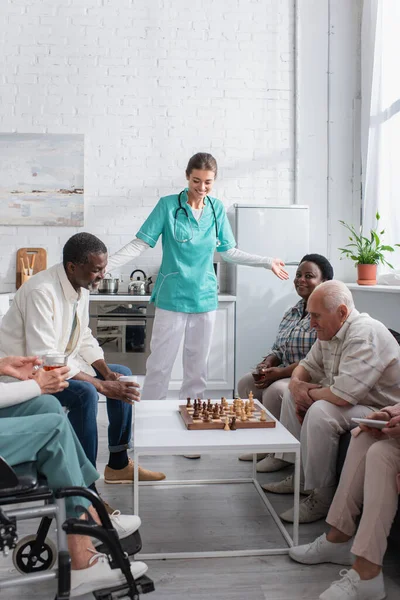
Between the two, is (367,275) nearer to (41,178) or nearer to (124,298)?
(124,298)

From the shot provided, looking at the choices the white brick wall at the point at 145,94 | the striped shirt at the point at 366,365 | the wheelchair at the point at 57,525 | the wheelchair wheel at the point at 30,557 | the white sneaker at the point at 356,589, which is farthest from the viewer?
the white brick wall at the point at 145,94

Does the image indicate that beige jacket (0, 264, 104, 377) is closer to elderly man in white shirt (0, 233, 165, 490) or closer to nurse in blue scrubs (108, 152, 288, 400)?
elderly man in white shirt (0, 233, 165, 490)

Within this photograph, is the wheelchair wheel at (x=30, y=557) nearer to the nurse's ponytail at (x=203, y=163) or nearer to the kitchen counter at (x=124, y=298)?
the nurse's ponytail at (x=203, y=163)

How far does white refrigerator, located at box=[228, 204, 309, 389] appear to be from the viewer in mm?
4559

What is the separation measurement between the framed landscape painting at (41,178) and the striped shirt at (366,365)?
10.1ft

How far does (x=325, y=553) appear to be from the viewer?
6.72 feet

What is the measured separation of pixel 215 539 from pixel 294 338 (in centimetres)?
117

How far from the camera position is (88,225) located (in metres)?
4.93

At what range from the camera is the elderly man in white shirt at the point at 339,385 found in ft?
7.45

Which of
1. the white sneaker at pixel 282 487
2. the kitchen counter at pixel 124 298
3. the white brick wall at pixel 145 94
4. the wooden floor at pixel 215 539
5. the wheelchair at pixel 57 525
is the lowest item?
the wooden floor at pixel 215 539

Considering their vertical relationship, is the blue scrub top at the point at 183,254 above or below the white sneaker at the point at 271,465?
above

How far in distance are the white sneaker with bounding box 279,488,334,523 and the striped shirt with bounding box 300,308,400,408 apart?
0.40 m

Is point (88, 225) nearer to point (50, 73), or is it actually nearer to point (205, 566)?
point (50, 73)

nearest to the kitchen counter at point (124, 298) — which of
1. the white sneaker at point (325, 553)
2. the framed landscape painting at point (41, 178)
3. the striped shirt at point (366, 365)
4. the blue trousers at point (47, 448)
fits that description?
the framed landscape painting at point (41, 178)
